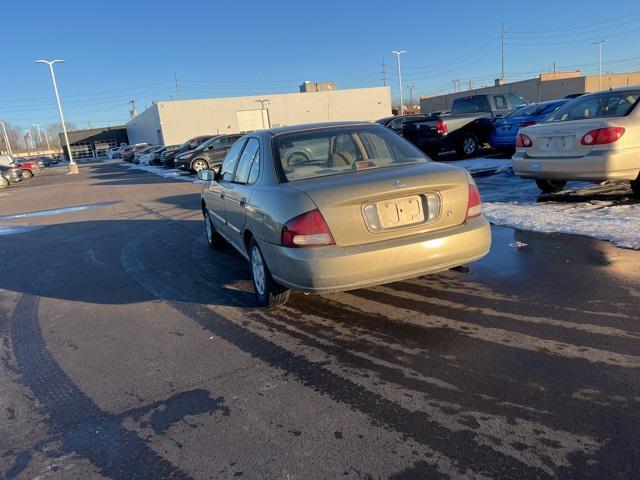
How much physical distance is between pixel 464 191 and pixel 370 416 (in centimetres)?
205

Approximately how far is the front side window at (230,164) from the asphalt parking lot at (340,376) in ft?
3.66

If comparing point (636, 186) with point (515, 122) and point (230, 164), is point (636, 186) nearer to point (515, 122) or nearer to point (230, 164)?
point (230, 164)

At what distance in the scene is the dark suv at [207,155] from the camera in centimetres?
2209

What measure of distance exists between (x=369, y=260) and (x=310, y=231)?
477mm

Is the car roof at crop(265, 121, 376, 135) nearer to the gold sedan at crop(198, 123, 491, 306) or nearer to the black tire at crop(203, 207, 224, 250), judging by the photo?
the gold sedan at crop(198, 123, 491, 306)

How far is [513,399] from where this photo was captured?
2.80 metres

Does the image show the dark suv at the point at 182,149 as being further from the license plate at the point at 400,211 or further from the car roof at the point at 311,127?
the license plate at the point at 400,211

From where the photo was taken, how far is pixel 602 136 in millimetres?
6707

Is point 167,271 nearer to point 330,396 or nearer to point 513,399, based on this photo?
point 330,396

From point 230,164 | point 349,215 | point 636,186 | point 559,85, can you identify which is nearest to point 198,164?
point 230,164

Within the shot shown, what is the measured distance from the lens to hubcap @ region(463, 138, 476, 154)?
15750 mm

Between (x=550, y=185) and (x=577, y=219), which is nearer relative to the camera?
(x=577, y=219)

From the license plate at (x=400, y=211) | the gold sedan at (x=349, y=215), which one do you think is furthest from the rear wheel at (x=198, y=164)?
the license plate at (x=400, y=211)

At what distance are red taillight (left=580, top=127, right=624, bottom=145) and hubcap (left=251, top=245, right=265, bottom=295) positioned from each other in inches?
198
